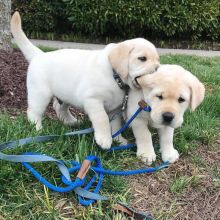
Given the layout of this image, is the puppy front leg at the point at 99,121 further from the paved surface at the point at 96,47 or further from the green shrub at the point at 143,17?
the green shrub at the point at 143,17

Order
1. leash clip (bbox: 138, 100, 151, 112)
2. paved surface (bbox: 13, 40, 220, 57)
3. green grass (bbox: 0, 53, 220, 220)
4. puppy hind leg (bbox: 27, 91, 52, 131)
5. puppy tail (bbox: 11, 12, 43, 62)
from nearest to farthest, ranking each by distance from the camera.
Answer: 1. green grass (bbox: 0, 53, 220, 220)
2. leash clip (bbox: 138, 100, 151, 112)
3. puppy hind leg (bbox: 27, 91, 52, 131)
4. puppy tail (bbox: 11, 12, 43, 62)
5. paved surface (bbox: 13, 40, 220, 57)

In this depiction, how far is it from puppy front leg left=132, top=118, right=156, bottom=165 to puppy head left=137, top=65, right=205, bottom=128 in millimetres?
174

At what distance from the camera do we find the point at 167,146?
133 inches

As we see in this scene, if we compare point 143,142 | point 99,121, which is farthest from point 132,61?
point 143,142

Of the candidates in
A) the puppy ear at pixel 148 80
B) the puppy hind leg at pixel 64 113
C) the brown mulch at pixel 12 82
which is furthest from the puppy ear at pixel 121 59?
the brown mulch at pixel 12 82

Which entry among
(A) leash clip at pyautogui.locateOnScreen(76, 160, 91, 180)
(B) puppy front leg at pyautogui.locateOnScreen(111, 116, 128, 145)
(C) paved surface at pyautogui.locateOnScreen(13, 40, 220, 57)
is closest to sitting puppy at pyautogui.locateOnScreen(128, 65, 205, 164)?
(B) puppy front leg at pyautogui.locateOnScreen(111, 116, 128, 145)

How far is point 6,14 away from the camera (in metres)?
5.78

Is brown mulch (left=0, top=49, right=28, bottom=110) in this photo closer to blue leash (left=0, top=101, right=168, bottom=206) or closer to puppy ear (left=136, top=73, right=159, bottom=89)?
blue leash (left=0, top=101, right=168, bottom=206)

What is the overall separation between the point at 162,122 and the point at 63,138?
77 cm

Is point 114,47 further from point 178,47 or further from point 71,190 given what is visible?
point 178,47

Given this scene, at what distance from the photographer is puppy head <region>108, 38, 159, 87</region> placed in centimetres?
320

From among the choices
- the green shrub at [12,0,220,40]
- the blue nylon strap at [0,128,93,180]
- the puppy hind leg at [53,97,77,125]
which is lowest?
the green shrub at [12,0,220,40]

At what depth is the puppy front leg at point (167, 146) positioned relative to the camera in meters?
3.33

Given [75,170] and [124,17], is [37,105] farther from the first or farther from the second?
[124,17]
